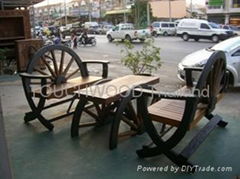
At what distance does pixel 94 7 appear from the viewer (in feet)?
169

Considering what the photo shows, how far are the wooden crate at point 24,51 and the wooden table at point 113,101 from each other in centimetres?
618

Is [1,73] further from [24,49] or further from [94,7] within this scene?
[94,7]

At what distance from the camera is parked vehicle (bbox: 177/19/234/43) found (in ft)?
72.1

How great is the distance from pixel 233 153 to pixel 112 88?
1.64m

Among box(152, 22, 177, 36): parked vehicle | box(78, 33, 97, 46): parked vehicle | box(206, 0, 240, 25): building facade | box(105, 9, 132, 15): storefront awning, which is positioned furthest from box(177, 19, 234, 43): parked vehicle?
box(105, 9, 132, 15): storefront awning

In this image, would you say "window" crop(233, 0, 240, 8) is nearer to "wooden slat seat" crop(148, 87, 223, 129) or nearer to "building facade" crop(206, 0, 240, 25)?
"building facade" crop(206, 0, 240, 25)

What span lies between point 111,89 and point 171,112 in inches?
39.5

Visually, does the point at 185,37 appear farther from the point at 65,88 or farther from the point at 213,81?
the point at 213,81

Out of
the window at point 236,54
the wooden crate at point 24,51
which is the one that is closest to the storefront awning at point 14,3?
the wooden crate at point 24,51

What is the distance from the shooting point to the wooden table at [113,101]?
12.5ft

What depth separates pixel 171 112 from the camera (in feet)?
11.5

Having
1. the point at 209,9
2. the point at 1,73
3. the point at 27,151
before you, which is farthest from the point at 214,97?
the point at 209,9

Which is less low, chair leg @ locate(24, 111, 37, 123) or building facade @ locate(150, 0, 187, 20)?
building facade @ locate(150, 0, 187, 20)

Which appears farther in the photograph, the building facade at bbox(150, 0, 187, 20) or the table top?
the building facade at bbox(150, 0, 187, 20)
